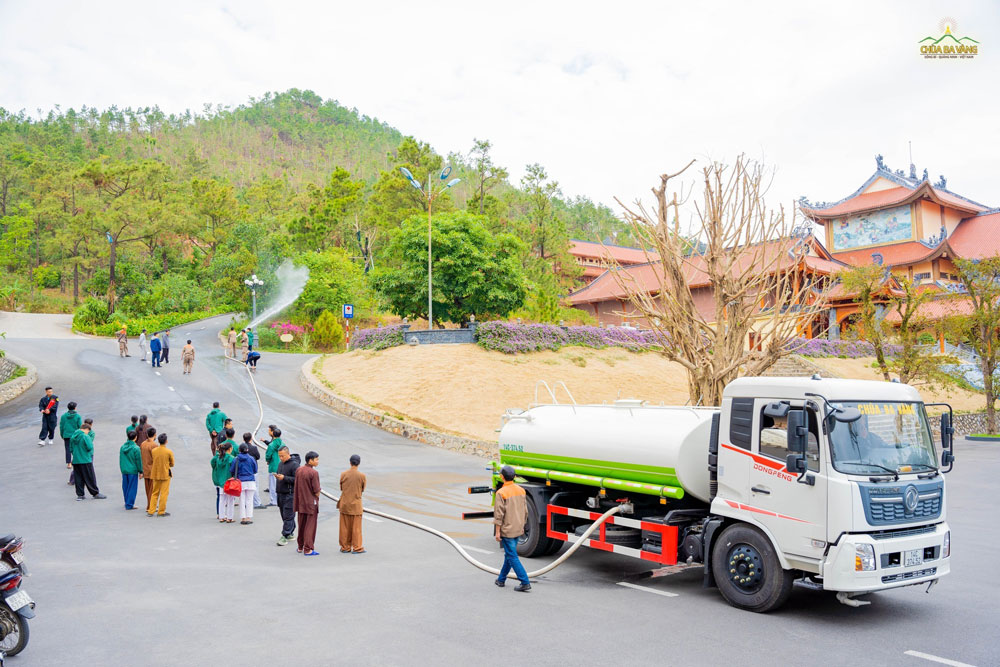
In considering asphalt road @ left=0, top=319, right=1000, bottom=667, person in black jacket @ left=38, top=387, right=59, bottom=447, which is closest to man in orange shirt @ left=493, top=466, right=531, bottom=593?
asphalt road @ left=0, top=319, right=1000, bottom=667

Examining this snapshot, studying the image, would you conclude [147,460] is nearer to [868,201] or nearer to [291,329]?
[291,329]

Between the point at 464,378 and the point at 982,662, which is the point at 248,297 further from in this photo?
the point at 982,662

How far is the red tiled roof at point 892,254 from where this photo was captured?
167 ft

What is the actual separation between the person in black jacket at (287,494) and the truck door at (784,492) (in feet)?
25.2

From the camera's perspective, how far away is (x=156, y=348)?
121 ft

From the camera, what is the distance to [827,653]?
737cm

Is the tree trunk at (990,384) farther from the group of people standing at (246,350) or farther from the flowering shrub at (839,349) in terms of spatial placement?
the group of people standing at (246,350)

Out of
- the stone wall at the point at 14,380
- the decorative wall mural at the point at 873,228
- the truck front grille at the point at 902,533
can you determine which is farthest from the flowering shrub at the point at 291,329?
the truck front grille at the point at 902,533

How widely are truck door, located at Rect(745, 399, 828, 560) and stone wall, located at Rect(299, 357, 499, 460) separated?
1477 centimetres

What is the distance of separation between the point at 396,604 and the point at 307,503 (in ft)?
10.8

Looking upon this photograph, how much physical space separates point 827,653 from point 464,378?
2627 cm

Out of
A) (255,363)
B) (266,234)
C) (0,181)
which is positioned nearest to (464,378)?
(255,363)

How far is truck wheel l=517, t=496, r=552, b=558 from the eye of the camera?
11906mm

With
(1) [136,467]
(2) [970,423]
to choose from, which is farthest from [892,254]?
(1) [136,467]
